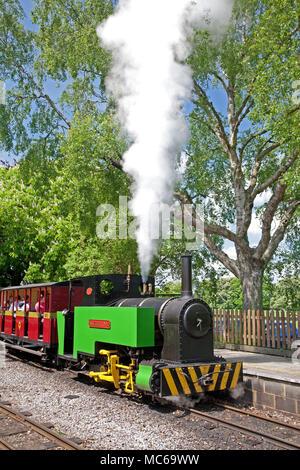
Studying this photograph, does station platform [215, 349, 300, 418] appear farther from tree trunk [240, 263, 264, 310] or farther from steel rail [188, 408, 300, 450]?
tree trunk [240, 263, 264, 310]

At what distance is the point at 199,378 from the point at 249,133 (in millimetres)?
11763

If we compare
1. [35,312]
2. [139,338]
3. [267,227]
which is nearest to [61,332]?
[35,312]

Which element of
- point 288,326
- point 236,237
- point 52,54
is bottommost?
point 288,326

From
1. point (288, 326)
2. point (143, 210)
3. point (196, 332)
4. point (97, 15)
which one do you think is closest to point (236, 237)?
point (288, 326)

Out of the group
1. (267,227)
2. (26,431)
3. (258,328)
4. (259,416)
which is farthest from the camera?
(267,227)

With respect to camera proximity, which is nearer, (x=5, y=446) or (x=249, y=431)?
(x=5, y=446)

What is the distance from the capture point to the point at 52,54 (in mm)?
15453

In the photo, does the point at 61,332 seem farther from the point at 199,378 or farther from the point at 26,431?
the point at 199,378

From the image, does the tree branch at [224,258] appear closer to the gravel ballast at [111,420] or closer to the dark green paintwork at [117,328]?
the dark green paintwork at [117,328]

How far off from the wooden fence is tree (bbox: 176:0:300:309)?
937 mm

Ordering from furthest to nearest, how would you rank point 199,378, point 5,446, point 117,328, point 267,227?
point 267,227
point 117,328
point 199,378
point 5,446

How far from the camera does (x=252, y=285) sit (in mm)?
13070

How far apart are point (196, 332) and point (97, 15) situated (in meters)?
12.7

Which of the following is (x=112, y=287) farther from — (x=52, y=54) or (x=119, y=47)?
(x=52, y=54)
